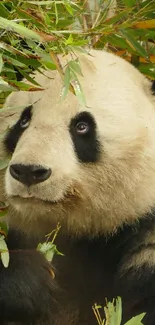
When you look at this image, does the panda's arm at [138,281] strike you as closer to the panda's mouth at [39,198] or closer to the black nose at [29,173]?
the panda's mouth at [39,198]

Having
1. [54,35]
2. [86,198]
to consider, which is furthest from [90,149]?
[54,35]

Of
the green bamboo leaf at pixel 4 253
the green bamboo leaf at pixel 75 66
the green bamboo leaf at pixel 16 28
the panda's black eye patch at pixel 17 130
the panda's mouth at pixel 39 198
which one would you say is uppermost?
the green bamboo leaf at pixel 16 28

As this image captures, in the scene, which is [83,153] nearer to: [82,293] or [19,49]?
[19,49]

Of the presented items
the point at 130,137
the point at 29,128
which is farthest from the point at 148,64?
the point at 29,128

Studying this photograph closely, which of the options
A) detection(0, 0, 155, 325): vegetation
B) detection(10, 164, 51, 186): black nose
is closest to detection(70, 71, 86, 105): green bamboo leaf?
detection(0, 0, 155, 325): vegetation

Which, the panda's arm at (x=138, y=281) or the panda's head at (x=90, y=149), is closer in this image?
the panda's head at (x=90, y=149)

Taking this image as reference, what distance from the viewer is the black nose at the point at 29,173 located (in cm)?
241

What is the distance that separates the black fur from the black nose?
1.52 feet

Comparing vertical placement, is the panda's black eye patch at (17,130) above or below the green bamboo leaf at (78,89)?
below

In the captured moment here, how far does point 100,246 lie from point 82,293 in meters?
0.21

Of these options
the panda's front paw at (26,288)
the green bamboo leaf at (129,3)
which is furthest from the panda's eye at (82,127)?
the green bamboo leaf at (129,3)

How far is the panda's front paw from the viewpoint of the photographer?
2.78m

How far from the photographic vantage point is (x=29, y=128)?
2625mm

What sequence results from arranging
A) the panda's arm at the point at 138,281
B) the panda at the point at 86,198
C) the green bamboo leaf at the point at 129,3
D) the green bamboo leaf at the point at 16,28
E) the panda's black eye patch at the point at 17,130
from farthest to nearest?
the green bamboo leaf at the point at 129,3, the panda's arm at the point at 138,281, the panda's black eye patch at the point at 17,130, the panda at the point at 86,198, the green bamboo leaf at the point at 16,28
